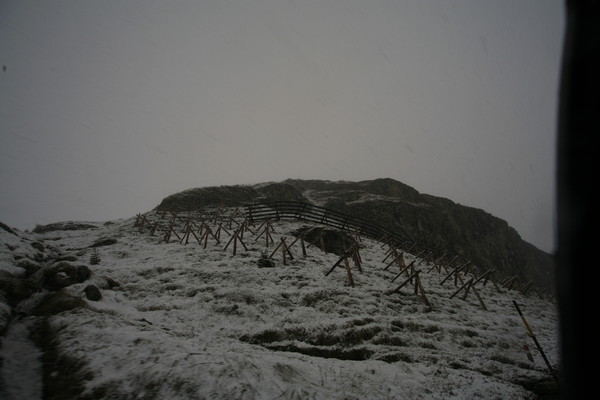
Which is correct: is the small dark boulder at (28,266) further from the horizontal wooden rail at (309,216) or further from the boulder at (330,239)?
the horizontal wooden rail at (309,216)

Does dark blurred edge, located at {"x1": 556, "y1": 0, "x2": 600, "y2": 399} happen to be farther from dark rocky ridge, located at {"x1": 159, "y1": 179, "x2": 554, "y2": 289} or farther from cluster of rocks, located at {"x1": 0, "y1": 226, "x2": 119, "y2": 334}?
dark rocky ridge, located at {"x1": 159, "y1": 179, "x2": 554, "y2": 289}

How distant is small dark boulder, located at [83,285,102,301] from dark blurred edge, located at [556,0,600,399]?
9.45 meters

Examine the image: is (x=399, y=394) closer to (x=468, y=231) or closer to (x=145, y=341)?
(x=145, y=341)

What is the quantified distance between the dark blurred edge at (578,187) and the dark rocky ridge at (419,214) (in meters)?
30.1

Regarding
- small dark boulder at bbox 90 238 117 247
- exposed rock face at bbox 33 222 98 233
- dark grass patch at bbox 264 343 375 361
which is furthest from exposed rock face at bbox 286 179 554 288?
dark grass patch at bbox 264 343 375 361

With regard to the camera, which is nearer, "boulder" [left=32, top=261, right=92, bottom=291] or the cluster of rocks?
the cluster of rocks

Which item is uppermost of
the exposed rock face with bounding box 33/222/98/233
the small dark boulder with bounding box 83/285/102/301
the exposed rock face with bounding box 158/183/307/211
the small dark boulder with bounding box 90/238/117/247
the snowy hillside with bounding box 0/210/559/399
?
the exposed rock face with bounding box 158/183/307/211

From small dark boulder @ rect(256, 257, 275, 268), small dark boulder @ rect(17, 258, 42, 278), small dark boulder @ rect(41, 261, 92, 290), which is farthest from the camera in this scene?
small dark boulder @ rect(256, 257, 275, 268)

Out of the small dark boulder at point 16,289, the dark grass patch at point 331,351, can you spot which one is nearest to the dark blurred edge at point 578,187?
the dark grass patch at point 331,351

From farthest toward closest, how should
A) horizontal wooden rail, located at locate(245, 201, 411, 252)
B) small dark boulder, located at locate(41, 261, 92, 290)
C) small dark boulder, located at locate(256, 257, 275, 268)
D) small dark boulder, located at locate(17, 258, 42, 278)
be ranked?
horizontal wooden rail, located at locate(245, 201, 411, 252)
small dark boulder, located at locate(256, 257, 275, 268)
small dark boulder, located at locate(17, 258, 42, 278)
small dark boulder, located at locate(41, 261, 92, 290)

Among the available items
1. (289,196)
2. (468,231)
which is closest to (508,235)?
(468,231)

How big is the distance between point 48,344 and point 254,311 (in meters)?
4.46

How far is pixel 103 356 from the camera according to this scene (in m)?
4.80

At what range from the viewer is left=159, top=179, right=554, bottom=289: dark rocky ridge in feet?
110
